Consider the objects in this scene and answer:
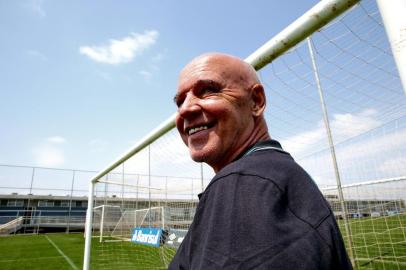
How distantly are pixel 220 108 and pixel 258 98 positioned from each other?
20 centimetres

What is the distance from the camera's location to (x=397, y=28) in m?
0.80

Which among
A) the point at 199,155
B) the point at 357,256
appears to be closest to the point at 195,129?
the point at 199,155

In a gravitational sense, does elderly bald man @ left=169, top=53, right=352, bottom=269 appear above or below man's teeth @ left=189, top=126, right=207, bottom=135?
below

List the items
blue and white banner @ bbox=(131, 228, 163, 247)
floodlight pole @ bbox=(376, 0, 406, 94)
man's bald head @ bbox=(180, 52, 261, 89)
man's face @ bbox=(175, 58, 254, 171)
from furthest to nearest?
blue and white banner @ bbox=(131, 228, 163, 247)
man's bald head @ bbox=(180, 52, 261, 89)
man's face @ bbox=(175, 58, 254, 171)
floodlight pole @ bbox=(376, 0, 406, 94)

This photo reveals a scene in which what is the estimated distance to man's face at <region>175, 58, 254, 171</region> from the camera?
0.96 metres

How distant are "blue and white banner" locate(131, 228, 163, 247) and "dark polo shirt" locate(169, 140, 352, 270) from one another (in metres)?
3.94

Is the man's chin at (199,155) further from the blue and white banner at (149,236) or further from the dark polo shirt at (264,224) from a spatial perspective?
the blue and white banner at (149,236)

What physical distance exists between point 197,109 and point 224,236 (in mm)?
541

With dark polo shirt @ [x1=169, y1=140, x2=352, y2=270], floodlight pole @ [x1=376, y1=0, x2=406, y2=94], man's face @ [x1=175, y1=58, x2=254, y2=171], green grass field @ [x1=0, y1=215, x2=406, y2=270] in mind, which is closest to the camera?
dark polo shirt @ [x1=169, y1=140, x2=352, y2=270]

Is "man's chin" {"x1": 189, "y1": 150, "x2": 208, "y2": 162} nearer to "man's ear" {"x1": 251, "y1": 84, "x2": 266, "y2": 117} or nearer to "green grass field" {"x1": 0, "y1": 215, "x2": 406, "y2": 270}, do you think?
"man's ear" {"x1": 251, "y1": 84, "x2": 266, "y2": 117}

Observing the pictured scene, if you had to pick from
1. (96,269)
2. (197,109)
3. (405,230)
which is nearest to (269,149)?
(197,109)

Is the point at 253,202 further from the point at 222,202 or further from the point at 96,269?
the point at 96,269

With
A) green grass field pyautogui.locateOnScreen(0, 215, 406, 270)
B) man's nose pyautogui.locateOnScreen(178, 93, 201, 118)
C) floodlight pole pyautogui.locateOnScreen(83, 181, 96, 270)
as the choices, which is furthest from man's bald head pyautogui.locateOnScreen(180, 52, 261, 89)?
green grass field pyautogui.locateOnScreen(0, 215, 406, 270)

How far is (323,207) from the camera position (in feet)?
2.05
